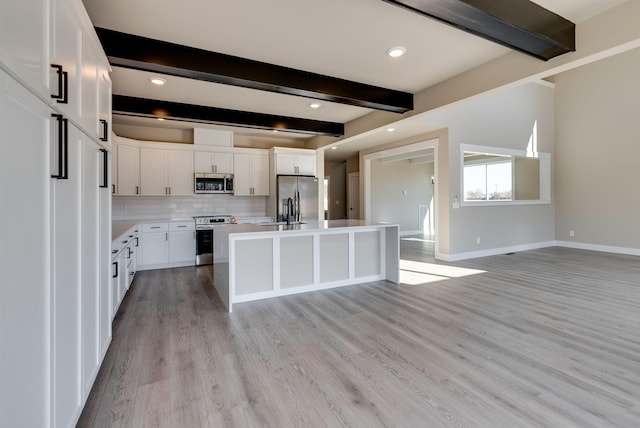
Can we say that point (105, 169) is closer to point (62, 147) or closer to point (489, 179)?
point (62, 147)

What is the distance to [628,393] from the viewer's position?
1.90m

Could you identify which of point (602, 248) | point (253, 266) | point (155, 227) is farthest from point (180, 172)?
point (602, 248)

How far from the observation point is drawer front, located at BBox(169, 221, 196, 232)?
5453mm

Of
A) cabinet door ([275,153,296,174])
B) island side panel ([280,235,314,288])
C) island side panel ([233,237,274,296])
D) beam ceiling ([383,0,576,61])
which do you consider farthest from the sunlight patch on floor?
beam ceiling ([383,0,576,61])

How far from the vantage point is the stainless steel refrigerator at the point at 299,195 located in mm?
6223

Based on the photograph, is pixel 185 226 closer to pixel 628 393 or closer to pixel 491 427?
pixel 491 427

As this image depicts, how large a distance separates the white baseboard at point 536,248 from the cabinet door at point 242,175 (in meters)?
4.13

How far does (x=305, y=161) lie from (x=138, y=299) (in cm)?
410

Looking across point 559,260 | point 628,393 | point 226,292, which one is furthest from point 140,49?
point 559,260

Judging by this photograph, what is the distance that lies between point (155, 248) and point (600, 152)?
939 centimetres

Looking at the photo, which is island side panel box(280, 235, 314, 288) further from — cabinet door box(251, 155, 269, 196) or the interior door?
cabinet door box(251, 155, 269, 196)

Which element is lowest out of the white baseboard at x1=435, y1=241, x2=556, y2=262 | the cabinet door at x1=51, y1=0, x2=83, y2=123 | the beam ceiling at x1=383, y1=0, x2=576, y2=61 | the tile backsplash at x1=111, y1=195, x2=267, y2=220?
the white baseboard at x1=435, y1=241, x2=556, y2=262

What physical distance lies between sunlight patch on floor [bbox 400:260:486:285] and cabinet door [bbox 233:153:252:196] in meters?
3.45

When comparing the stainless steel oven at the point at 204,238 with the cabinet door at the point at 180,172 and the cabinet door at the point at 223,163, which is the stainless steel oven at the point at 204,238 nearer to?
the cabinet door at the point at 180,172
